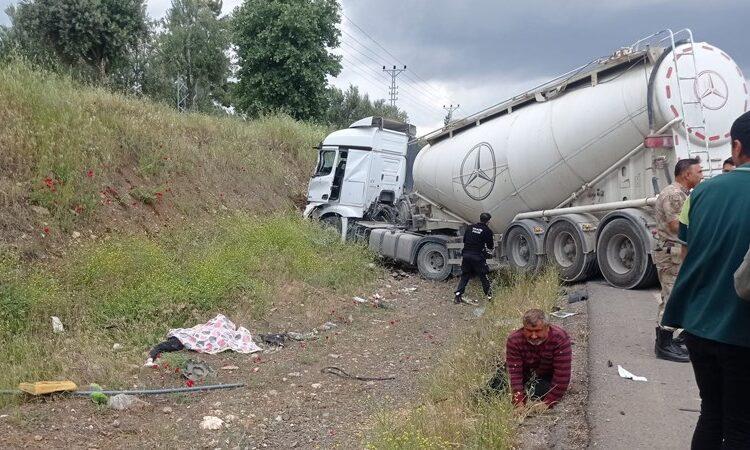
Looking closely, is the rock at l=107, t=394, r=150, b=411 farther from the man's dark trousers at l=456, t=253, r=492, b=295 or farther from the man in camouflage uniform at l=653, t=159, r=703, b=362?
the man's dark trousers at l=456, t=253, r=492, b=295

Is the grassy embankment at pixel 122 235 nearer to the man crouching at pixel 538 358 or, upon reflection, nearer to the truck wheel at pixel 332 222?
the truck wheel at pixel 332 222

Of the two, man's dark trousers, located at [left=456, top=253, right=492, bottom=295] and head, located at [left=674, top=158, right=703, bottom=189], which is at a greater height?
head, located at [left=674, top=158, right=703, bottom=189]

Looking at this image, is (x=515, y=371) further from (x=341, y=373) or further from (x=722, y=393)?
(x=341, y=373)

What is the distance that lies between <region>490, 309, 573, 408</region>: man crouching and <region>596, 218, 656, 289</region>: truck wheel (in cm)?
431

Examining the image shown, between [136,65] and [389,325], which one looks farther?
[136,65]

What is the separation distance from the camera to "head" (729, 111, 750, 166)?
2391 mm

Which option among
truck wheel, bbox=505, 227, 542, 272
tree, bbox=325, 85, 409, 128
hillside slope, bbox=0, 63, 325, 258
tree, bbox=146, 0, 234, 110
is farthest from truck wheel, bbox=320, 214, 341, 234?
tree, bbox=325, 85, 409, 128

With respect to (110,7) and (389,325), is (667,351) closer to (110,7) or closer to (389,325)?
(389,325)

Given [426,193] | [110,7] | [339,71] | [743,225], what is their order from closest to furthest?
[743,225] → [426,193] → [110,7] → [339,71]

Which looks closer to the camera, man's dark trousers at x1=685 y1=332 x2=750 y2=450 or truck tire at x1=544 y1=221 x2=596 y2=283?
man's dark trousers at x1=685 y1=332 x2=750 y2=450

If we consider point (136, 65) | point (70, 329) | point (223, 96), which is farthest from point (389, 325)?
point (223, 96)

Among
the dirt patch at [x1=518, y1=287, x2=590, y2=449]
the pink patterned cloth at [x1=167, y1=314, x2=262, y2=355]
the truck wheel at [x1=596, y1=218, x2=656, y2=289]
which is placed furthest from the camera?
the truck wheel at [x1=596, y1=218, x2=656, y2=289]

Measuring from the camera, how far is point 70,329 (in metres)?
7.09

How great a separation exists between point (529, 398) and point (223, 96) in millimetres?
30458
